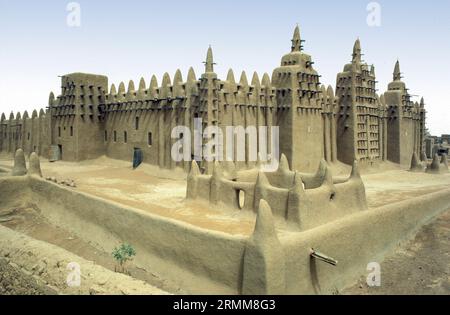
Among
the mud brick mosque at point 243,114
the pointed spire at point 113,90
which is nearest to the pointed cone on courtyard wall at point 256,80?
the mud brick mosque at point 243,114

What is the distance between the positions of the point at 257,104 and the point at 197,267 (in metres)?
19.9

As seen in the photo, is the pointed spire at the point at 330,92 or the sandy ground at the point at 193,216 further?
the pointed spire at the point at 330,92

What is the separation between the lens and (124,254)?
17984 millimetres

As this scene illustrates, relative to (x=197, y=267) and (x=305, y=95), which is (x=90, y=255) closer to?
(x=197, y=267)

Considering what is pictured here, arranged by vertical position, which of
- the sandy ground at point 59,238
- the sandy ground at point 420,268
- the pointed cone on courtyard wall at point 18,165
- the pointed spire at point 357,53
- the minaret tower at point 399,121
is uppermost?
the pointed spire at point 357,53

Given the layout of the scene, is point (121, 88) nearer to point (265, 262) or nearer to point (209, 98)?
point (209, 98)

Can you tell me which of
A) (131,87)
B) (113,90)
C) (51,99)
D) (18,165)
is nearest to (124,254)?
(18,165)

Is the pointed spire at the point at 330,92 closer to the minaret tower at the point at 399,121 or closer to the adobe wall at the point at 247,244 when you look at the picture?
the minaret tower at the point at 399,121

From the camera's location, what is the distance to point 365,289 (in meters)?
17.1

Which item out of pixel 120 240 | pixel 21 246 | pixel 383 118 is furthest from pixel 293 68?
pixel 21 246

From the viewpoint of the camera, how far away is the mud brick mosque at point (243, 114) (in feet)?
105

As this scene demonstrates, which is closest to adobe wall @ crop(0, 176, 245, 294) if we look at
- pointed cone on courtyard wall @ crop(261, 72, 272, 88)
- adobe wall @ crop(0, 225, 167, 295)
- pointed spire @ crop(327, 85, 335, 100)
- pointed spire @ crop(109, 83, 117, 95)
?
adobe wall @ crop(0, 225, 167, 295)

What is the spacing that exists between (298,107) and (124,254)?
68.4 feet

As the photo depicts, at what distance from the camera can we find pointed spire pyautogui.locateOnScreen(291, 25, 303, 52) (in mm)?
35188
